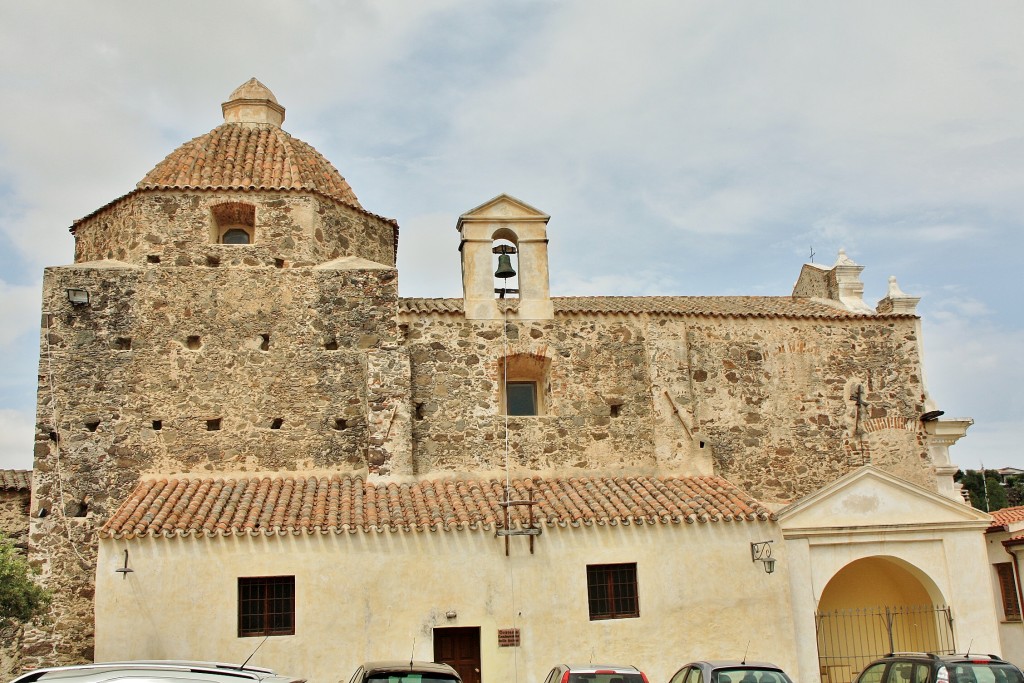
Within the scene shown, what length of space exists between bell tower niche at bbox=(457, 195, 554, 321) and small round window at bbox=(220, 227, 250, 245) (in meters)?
4.30

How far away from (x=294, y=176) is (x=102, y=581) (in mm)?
8580

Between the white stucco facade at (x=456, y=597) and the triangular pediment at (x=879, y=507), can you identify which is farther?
the triangular pediment at (x=879, y=507)

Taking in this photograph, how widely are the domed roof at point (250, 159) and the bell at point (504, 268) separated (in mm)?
3331

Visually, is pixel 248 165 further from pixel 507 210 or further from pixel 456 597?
pixel 456 597

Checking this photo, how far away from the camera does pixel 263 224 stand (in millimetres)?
19047

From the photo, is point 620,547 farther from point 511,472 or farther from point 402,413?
point 402,413

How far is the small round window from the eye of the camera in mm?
19656

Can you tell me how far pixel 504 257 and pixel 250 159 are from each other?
5.61 m

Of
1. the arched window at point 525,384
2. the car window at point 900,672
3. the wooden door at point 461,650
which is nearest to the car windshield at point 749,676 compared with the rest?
the car window at point 900,672

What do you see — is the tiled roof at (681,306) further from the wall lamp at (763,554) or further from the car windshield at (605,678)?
the car windshield at (605,678)

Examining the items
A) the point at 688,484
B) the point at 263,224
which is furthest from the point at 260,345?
the point at 688,484

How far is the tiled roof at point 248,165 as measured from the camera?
19.2m

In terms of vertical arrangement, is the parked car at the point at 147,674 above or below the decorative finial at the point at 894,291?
below

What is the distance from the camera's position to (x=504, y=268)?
19.5 metres
